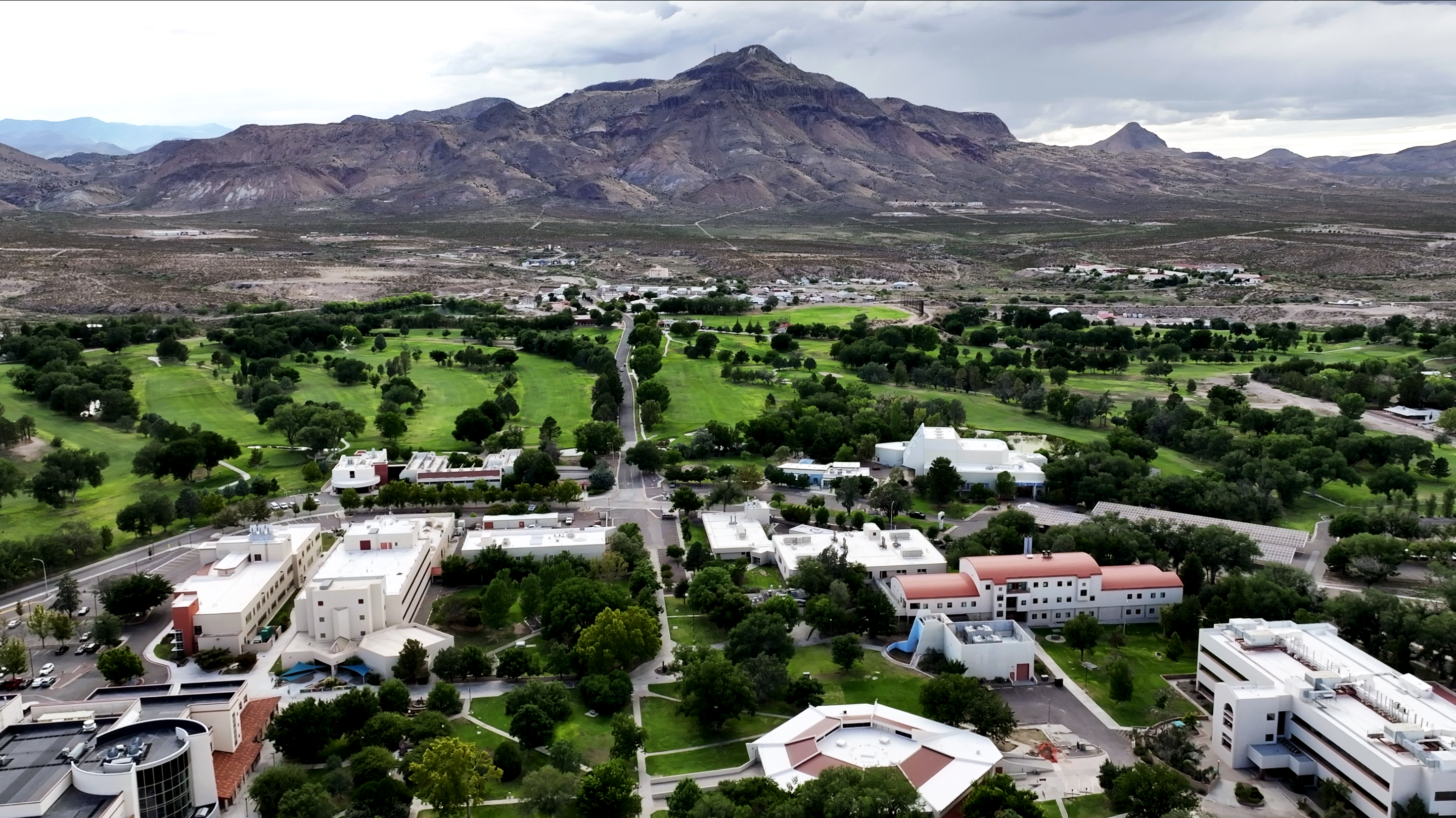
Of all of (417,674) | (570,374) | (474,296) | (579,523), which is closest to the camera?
(417,674)

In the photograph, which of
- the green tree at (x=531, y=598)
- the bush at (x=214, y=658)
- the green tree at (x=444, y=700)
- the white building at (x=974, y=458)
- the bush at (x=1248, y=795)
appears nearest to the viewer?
the bush at (x=1248, y=795)

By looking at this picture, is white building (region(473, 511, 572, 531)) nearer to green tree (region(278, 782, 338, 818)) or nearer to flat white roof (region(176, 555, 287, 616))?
Answer: flat white roof (region(176, 555, 287, 616))

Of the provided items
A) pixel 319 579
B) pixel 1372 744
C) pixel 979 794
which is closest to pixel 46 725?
pixel 319 579

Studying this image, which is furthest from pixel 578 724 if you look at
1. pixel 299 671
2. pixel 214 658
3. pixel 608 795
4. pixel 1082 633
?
pixel 1082 633

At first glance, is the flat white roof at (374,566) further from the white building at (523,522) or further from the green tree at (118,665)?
the green tree at (118,665)

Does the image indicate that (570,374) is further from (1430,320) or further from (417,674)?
(1430,320)

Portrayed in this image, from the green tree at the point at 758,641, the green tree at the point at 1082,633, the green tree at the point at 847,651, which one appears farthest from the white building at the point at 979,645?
the green tree at the point at 758,641

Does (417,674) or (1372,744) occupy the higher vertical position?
(1372,744)
